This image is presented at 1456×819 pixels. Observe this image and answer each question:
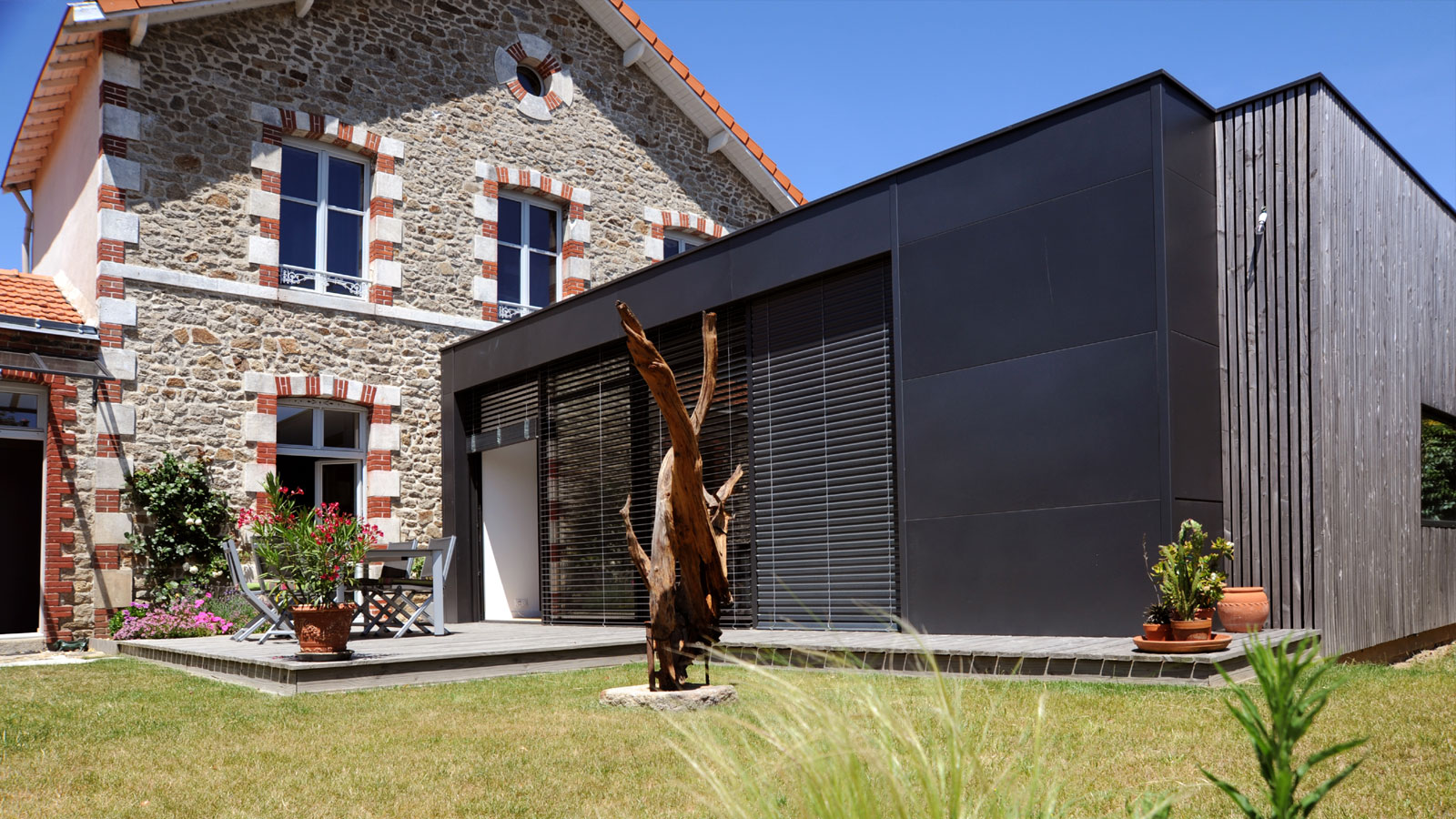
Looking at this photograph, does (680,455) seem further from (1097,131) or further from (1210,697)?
(1097,131)

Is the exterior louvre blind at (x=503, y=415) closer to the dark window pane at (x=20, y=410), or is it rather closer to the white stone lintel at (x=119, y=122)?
the dark window pane at (x=20, y=410)

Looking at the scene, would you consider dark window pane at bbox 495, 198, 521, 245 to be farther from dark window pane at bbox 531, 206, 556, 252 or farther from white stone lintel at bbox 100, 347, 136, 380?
white stone lintel at bbox 100, 347, 136, 380

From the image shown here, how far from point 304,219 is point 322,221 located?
0.20 metres

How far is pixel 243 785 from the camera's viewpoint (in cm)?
389

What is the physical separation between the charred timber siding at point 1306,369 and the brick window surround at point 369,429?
29.4 ft

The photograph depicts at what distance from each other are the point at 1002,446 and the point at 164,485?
8.21m

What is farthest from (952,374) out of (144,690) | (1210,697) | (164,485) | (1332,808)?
(164,485)

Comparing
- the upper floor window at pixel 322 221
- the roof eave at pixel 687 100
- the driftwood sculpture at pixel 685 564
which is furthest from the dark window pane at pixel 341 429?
the driftwood sculpture at pixel 685 564

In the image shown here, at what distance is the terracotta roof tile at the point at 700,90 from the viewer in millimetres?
14617

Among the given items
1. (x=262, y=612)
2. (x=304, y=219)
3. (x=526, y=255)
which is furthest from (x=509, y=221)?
(x=262, y=612)

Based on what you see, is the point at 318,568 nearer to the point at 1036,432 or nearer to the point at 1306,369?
the point at 1036,432

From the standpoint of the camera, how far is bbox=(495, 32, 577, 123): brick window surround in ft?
45.4

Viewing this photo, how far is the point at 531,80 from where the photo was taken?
47.0 feet

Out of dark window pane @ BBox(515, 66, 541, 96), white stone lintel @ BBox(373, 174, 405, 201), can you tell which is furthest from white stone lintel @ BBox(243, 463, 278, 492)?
dark window pane @ BBox(515, 66, 541, 96)
